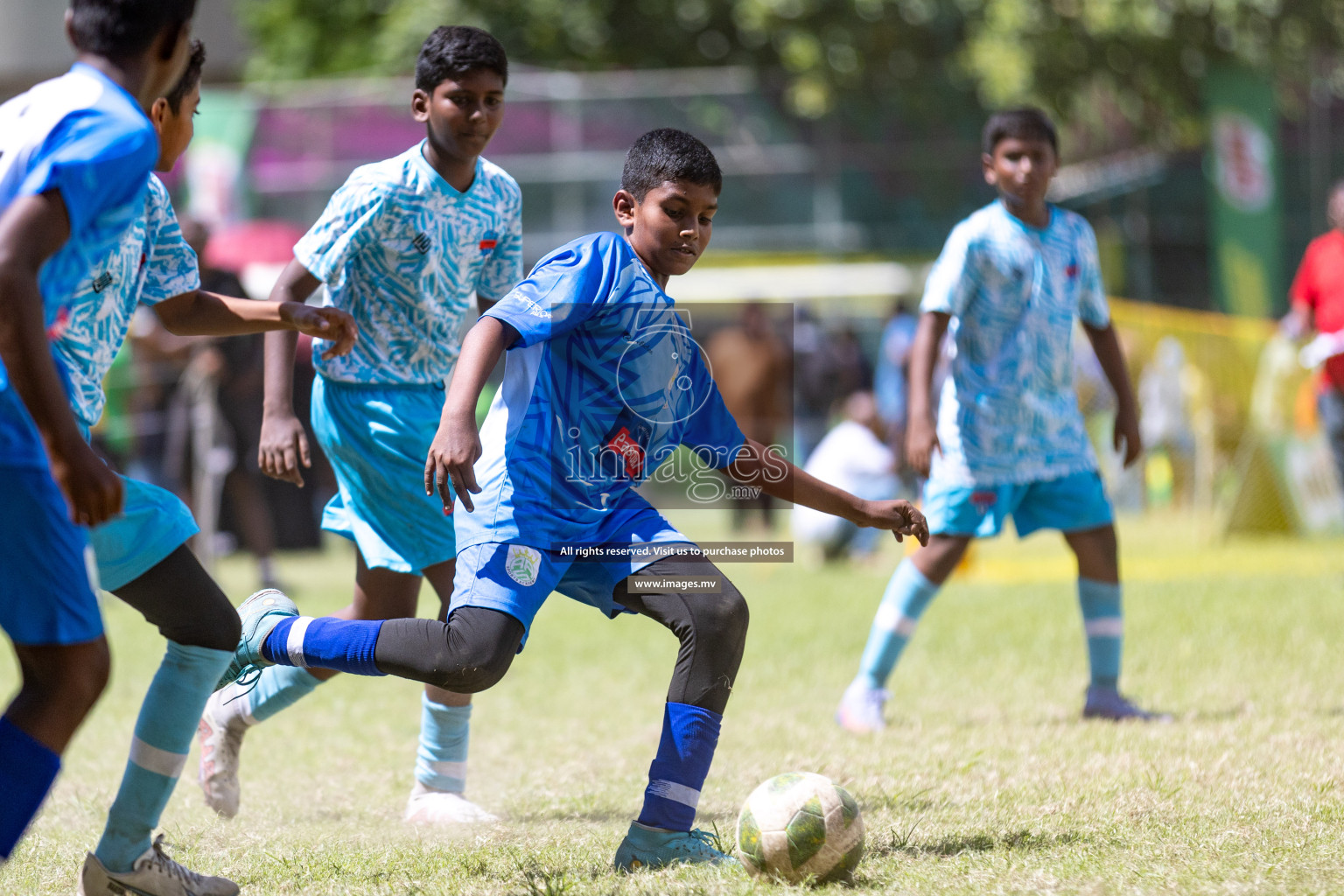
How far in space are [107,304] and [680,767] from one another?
1.68 meters

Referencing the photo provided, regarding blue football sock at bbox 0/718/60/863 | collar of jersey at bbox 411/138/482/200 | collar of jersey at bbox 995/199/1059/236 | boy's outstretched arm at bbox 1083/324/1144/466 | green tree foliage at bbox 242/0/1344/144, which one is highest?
green tree foliage at bbox 242/0/1344/144

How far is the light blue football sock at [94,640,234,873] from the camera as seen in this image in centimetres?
321

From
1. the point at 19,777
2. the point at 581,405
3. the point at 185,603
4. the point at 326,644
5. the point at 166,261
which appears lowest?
the point at 19,777

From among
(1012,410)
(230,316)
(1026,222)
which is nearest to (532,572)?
(230,316)

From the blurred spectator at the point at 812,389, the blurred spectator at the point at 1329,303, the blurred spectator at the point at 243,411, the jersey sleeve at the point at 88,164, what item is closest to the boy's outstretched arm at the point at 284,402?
the jersey sleeve at the point at 88,164

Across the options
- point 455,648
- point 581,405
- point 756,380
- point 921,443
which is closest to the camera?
point 455,648

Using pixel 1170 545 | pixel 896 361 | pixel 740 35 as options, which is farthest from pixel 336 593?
pixel 740 35

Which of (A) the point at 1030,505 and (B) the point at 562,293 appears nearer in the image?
(B) the point at 562,293

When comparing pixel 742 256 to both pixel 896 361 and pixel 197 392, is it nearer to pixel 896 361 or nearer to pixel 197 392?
pixel 896 361

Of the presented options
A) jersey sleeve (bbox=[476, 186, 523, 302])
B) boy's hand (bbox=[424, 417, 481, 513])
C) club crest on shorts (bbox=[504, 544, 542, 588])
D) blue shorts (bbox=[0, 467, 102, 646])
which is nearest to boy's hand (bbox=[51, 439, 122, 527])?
blue shorts (bbox=[0, 467, 102, 646])

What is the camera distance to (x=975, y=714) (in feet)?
18.8

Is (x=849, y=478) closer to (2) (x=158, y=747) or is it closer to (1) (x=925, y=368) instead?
(1) (x=925, y=368)

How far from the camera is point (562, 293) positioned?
11.2 ft

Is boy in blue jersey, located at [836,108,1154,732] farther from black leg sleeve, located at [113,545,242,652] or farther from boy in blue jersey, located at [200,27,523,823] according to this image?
black leg sleeve, located at [113,545,242,652]
